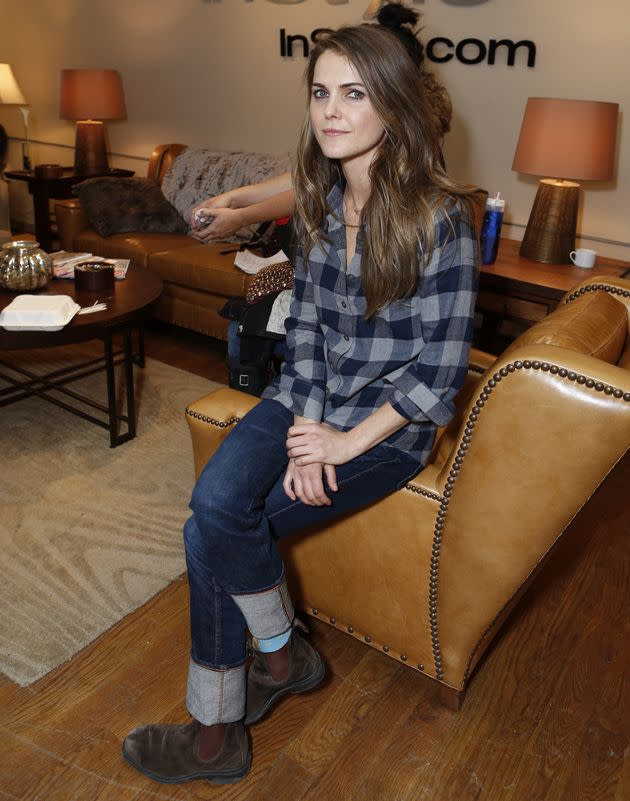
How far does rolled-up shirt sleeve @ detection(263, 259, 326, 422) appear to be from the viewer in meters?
1.50

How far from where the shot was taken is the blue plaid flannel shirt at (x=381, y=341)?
1300 millimetres

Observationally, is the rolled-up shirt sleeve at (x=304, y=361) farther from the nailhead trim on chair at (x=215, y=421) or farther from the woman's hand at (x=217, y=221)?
the woman's hand at (x=217, y=221)

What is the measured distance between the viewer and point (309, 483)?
135 centimetres

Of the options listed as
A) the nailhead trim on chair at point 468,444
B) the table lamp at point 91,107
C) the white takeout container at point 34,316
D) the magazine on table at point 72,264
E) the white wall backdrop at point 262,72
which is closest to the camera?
the nailhead trim on chair at point 468,444

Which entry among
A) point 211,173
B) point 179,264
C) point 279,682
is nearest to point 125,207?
point 211,173

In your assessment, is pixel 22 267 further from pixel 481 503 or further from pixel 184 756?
pixel 481 503

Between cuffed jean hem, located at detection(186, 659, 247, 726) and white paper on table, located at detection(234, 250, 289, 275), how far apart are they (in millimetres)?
2157

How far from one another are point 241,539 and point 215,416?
0.36m

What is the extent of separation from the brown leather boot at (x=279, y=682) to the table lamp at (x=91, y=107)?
12.9 feet

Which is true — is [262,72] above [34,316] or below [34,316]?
above

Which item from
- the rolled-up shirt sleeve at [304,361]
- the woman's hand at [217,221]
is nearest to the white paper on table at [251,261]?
the woman's hand at [217,221]

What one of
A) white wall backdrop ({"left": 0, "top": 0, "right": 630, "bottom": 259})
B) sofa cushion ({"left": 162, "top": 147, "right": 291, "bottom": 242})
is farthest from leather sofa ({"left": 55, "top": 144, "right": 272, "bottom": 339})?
white wall backdrop ({"left": 0, "top": 0, "right": 630, "bottom": 259})

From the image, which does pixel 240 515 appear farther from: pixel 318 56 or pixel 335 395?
pixel 318 56

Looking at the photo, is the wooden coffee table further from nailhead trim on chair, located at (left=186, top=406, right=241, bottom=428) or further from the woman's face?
the woman's face
